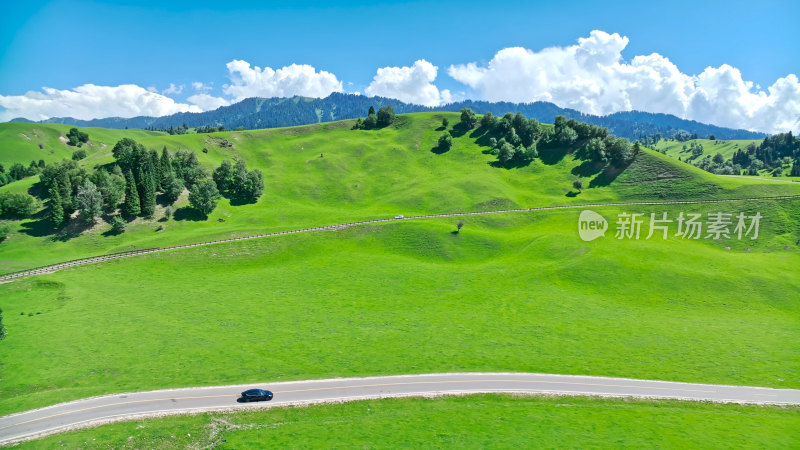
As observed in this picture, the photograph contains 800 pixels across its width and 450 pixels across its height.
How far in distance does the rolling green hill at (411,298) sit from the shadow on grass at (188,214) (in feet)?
2.64

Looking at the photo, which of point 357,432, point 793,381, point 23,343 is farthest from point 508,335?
point 23,343

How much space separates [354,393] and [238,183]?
115 metres

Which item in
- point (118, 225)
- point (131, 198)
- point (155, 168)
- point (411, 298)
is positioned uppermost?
point (155, 168)

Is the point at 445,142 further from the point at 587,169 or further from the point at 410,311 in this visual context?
the point at 410,311

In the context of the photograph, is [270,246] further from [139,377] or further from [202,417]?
[202,417]

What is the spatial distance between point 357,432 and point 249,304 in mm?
42600

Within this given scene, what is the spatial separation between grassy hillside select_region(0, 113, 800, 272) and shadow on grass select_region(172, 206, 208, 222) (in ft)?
1.58

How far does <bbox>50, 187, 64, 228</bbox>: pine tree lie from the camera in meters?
103

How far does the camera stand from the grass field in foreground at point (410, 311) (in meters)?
54.3

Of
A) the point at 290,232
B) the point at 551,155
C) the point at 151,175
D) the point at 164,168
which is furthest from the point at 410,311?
the point at 551,155
